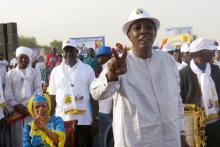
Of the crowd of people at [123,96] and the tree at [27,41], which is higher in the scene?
the tree at [27,41]

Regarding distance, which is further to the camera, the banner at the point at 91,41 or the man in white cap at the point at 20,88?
the banner at the point at 91,41

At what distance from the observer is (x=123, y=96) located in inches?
132

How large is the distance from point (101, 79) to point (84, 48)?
20.9m

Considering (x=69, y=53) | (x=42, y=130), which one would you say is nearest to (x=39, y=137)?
(x=42, y=130)

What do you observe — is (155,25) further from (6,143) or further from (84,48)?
(84,48)

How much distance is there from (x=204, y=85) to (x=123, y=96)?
2.56 metres

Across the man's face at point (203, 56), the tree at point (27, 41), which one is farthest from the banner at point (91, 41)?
the tree at point (27, 41)

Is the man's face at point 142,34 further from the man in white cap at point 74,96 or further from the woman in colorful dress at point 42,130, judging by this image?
the man in white cap at point 74,96

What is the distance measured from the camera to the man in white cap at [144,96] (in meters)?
3.33

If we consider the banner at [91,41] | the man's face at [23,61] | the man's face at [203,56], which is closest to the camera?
the man's face at [203,56]

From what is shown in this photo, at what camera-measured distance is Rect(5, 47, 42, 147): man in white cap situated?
7.06m

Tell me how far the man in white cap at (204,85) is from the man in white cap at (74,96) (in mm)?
1438

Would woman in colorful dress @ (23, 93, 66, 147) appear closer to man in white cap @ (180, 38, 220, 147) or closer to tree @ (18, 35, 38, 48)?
man in white cap @ (180, 38, 220, 147)

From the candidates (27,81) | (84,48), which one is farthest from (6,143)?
(84,48)
